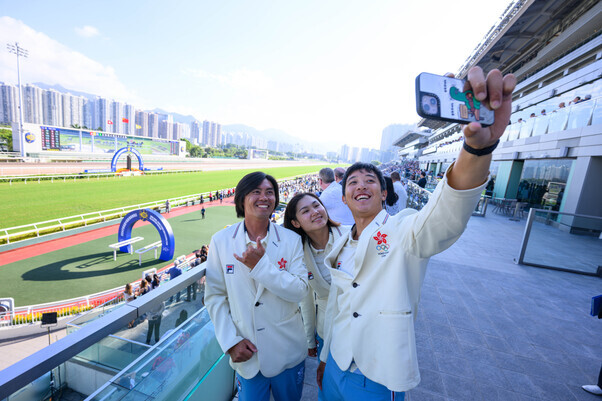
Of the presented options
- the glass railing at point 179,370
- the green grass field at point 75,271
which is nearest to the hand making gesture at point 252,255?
the glass railing at point 179,370

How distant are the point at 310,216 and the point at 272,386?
132cm

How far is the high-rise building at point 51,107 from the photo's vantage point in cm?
10525

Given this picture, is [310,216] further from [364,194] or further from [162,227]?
[162,227]

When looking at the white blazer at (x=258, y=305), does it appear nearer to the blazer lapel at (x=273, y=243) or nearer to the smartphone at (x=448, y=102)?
the blazer lapel at (x=273, y=243)

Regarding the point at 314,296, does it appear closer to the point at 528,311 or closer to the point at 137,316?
the point at 137,316

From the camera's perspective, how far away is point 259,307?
1.85 meters

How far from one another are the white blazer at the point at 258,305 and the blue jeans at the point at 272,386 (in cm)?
9

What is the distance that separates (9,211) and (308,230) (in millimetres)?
27843

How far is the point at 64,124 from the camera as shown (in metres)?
116

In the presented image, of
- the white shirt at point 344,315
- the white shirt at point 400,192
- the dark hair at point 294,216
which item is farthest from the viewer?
the white shirt at point 400,192

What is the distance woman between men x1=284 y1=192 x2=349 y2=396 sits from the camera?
7.43 ft

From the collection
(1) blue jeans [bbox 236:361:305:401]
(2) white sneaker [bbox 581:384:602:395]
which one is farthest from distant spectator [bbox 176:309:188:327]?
(2) white sneaker [bbox 581:384:602:395]

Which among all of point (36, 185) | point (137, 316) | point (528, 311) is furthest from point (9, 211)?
point (528, 311)

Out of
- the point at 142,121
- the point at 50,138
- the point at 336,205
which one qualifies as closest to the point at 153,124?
the point at 142,121
